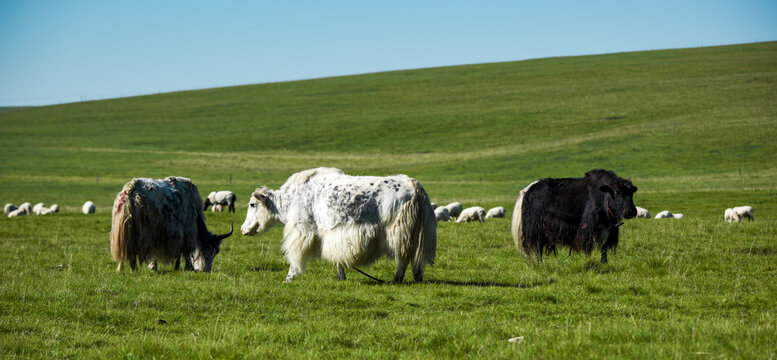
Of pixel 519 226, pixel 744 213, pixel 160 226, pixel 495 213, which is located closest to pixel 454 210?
pixel 495 213

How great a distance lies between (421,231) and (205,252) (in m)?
4.68

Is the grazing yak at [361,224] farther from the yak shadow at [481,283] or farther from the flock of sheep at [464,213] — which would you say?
the flock of sheep at [464,213]

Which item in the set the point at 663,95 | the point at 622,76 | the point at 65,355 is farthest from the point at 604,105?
the point at 65,355

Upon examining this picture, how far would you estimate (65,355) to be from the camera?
5664 millimetres

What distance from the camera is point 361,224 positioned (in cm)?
978

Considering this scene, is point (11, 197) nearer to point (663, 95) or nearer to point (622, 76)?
point (663, 95)

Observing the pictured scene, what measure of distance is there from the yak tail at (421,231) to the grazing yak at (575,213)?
104 inches

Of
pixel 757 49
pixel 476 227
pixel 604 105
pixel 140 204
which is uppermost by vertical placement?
pixel 757 49

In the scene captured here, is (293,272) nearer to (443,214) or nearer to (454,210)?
(443,214)

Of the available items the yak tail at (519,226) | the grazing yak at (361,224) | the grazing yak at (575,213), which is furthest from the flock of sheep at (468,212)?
the grazing yak at (361,224)

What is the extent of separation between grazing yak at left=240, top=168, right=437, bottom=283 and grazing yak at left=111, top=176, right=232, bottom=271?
2233 mm

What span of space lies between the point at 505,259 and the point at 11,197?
42278 millimetres

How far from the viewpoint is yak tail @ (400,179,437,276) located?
9594 millimetres

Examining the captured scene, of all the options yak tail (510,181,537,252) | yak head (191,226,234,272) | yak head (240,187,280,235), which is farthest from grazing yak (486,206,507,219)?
yak head (240,187,280,235)
